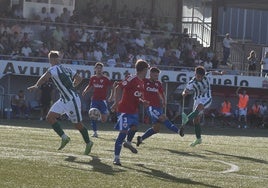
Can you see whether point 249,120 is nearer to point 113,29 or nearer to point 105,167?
point 113,29

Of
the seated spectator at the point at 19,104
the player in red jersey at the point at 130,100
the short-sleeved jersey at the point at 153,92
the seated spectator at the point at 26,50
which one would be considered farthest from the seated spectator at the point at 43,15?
the player in red jersey at the point at 130,100

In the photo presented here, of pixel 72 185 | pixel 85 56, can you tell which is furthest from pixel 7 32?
pixel 72 185

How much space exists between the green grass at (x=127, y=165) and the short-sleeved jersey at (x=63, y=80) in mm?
1202

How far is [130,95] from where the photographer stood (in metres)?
14.6

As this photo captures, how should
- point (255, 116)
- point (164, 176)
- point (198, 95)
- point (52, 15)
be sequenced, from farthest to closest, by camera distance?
point (52, 15)
point (255, 116)
point (198, 95)
point (164, 176)

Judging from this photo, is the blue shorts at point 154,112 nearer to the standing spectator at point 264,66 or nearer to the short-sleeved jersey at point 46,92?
the short-sleeved jersey at point 46,92

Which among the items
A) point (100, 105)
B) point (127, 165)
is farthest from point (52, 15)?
point (127, 165)

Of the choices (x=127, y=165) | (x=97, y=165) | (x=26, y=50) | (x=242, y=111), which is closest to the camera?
(x=97, y=165)

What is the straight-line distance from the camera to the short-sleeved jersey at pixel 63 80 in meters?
15.9

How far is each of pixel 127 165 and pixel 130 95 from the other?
131 centimetres

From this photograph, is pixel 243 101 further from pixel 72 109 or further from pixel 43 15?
pixel 72 109

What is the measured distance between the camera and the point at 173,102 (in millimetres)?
36812

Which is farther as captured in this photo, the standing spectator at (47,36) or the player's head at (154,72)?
the standing spectator at (47,36)

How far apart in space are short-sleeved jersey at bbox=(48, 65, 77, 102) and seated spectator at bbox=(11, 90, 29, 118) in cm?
1752
